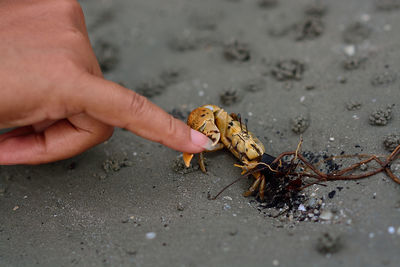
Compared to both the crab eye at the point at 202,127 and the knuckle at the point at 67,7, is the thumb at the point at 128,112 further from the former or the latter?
the knuckle at the point at 67,7

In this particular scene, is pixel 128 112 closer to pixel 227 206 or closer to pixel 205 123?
pixel 205 123

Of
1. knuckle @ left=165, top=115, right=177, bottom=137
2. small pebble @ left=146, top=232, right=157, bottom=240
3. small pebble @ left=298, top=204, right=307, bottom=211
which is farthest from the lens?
small pebble @ left=298, top=204, right=307, bottom=211

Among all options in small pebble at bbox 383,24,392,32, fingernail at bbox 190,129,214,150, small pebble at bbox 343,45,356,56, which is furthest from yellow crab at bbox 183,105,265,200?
small pebble at bbox 383,24,392,32

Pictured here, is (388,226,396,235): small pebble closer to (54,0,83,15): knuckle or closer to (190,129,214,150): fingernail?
(190,129,214,150): fingernail

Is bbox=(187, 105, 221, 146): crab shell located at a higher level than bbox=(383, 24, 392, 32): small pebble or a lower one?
lower

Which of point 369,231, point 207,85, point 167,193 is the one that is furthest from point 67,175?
point 369,231

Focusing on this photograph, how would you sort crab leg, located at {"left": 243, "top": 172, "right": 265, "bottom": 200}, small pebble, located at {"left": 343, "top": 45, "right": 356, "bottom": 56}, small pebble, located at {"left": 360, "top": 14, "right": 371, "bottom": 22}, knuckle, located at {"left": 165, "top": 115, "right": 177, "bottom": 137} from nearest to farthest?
knuckle, located at {"left": 165, "top": 115, "right": 177, "bottom": 137} < crab leg, located at {"left": 243, "top": 172, "right": 265, "bottom": 200} < small pebble, located at {"left": 343, "top": 45, "right": 356, "bottom": 56} < small pebble, located at {"left": 360, "top": 14, "right": 371, "bottom": 22}

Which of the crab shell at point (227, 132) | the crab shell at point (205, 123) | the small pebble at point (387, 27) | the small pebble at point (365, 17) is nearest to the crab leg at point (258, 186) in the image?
the crab shell at point (227, 132)

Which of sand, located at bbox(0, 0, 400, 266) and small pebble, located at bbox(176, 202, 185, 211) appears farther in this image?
small pebble, located at bbox(176, 202, 185, 211)
